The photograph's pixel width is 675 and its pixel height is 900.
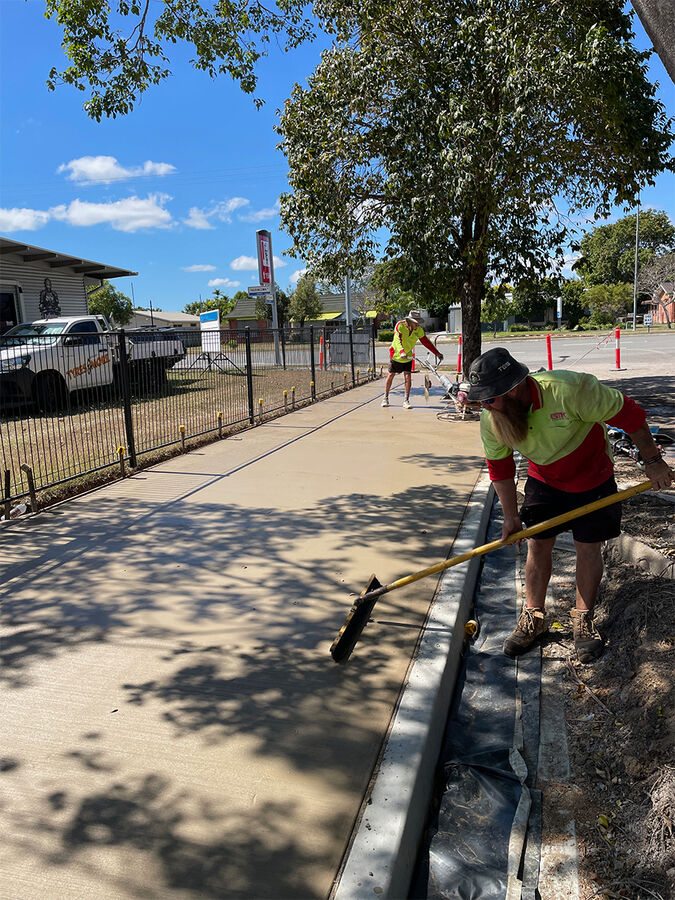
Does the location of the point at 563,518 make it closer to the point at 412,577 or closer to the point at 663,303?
the point at 412,577

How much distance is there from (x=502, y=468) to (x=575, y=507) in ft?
1.48

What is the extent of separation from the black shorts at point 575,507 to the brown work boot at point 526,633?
0.46 metres

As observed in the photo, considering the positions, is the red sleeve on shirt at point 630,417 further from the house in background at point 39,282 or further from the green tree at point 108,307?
the green tree at point 108,307

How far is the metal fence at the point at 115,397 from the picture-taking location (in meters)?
7.15

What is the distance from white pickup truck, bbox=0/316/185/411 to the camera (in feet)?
23.7

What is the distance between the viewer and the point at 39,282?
62.3ft

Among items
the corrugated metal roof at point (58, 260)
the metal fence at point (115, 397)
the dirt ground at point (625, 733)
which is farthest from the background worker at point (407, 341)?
the corrugated metal roof at point (58, 260)

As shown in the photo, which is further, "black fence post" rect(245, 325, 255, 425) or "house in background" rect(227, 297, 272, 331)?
"house in background" rect(227, 297, 272, 331)

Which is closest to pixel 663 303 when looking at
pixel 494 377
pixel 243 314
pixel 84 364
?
pixel 243 314

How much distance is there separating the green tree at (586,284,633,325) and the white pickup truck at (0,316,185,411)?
5938 centimetres

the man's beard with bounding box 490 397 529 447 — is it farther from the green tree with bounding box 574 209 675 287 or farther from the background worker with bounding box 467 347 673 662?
the green tree with bounding box 574 209 675 287

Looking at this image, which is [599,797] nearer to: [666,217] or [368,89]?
[368,89]

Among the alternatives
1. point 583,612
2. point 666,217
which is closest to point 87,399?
point 583,612

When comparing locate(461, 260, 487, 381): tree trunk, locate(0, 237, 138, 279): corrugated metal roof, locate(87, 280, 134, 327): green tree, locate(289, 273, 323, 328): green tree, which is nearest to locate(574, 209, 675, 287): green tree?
locate(289, 273, 323, 328): green tree
